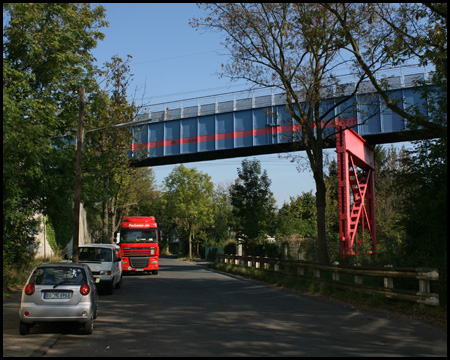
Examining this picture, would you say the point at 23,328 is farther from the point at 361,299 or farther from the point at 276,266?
the point at 276,266

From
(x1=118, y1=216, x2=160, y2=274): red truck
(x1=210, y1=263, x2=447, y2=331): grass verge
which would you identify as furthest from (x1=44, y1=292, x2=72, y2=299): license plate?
(x1=118, y1=216, x2=160, y2=274): red truck

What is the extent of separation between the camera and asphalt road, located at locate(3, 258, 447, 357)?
8008mm

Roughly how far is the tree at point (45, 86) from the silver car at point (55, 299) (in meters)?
8.35

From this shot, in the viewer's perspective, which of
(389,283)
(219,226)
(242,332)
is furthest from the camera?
(219,226)

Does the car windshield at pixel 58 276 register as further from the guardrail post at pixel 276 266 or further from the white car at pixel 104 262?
the guardrail post at pixel 276 266

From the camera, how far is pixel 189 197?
67.6 metres

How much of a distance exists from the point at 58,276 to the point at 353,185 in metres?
20.0

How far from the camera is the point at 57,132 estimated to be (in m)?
23.7

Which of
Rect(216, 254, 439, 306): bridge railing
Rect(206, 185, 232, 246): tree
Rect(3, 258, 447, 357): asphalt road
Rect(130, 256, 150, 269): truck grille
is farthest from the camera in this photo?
Rect(206, 185, 232, 246): tree

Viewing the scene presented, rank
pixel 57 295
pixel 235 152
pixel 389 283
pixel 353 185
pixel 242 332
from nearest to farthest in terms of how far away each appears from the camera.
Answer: pixel 242 332, pixel 57 295, pixel 389 283, pixel 353 185, pixel 235 152

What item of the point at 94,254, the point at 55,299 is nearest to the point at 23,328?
the point at 55,299

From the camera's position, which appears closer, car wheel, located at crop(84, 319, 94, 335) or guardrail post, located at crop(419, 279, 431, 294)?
car wheel, located at crop(84, 319, 94, 335)

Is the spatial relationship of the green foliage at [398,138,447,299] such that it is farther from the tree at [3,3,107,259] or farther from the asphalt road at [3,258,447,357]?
the tree at [3,3,107,259]

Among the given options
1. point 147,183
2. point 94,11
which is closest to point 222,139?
point 94,11
